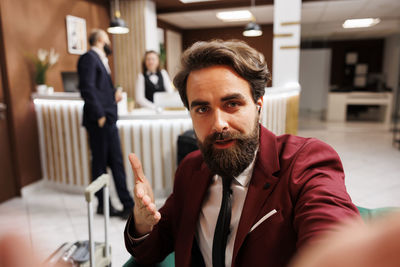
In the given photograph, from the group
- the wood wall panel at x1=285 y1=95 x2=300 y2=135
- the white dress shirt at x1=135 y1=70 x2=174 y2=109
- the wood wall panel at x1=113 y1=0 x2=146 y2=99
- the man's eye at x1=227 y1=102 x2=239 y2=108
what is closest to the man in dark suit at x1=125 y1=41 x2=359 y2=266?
the man's eye at x1=227 y1=102 x2=239 y2=108

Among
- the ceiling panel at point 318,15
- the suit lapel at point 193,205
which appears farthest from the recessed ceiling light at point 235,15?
the suit lapel at point 193,205

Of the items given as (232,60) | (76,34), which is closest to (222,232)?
(232,60)

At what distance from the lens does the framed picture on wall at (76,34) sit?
5.05 meters

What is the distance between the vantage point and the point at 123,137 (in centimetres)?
340

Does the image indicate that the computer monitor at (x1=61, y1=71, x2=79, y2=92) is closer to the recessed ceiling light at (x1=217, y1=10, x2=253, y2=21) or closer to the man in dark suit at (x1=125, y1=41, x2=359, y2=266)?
the man in dark suit at (x1=125, y1=41, x2=359, y2=266)

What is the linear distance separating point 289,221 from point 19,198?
3.79 metres

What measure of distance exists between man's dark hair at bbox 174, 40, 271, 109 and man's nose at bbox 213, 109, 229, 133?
0.15 metres

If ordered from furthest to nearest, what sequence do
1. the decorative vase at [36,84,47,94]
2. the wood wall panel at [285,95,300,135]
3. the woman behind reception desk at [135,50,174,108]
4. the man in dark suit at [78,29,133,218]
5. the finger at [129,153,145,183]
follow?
the wood wall panel at [285,95,300,135] → the woman behind reception desk at [135,50,174,108] → the decorative vase at [36,84,47,94] → the man in dark suit at [78,29,133,218] → the finger at [129,153,145,183]

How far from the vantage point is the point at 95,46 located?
2.78 m

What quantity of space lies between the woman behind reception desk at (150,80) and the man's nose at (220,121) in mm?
3097

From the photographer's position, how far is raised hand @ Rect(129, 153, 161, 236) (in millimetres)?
939

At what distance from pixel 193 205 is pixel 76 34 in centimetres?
512

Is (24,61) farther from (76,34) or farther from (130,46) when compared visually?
(130,46)

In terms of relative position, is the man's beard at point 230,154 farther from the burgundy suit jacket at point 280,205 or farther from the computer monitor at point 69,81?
the computer monitor at point 69,81
